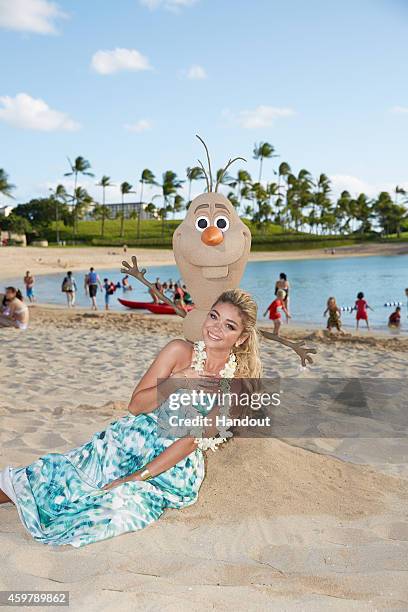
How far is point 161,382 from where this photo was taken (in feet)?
10.3

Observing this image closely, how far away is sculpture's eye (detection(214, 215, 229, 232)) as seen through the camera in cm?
421

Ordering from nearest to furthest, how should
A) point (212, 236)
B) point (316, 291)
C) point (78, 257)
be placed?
1. point (212, 236)
2. point (316, 291)
3. point (78, 257)

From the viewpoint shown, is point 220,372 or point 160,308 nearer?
point 220,372

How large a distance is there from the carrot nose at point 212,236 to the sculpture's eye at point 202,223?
0.15 m

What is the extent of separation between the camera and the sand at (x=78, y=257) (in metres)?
45.0

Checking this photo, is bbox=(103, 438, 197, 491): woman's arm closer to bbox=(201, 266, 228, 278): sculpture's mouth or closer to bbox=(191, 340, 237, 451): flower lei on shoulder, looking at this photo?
bbox=(191, 340, 237, 451): flower lei on shoulder

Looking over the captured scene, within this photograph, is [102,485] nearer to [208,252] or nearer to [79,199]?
[208,252]

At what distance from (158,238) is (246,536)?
7030cm

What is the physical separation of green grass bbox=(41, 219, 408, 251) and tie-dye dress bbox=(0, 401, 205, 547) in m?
63.5

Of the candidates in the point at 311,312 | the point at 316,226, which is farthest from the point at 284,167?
the point at 311,312

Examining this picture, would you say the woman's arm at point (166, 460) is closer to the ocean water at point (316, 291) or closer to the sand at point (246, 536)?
the sand at point (246, 536)

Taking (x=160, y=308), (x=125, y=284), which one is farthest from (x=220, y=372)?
(x=125, y=284)

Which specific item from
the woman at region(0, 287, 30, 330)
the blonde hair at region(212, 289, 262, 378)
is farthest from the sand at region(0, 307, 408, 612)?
the woman at region(0, 287, 30, 330)

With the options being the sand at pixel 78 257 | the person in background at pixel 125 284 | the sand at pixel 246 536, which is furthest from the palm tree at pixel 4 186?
the sand at pixel 246 536
